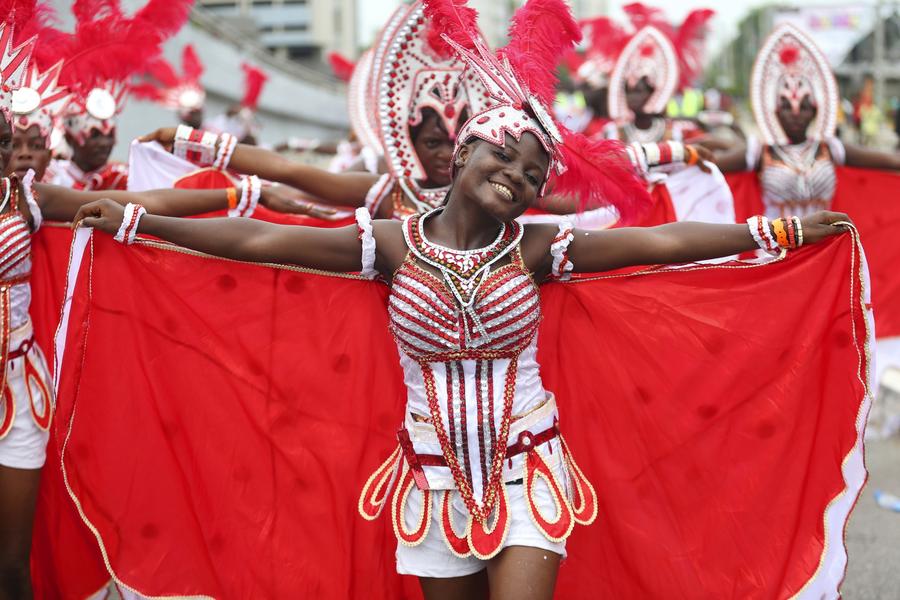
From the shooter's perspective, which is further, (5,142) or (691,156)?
(691,156)

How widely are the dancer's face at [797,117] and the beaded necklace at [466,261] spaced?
4605mm

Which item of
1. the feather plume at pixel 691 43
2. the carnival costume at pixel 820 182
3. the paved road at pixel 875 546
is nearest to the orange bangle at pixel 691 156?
the carnival costume at pixel 820 182

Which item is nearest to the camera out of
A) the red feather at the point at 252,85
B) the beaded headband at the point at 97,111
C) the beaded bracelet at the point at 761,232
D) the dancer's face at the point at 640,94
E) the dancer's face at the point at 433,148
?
the beaded bracelet at the point at 761,232

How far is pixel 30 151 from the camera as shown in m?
4.41

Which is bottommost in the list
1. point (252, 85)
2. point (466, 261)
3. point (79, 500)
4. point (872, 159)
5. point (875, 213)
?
point (252, 85)

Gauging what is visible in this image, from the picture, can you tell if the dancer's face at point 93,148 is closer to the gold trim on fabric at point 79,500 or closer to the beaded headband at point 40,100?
the beaded headband at point 40,100

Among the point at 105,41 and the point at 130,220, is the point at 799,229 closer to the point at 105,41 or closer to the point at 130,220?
the point at 130,220

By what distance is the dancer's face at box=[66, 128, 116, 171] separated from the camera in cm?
593

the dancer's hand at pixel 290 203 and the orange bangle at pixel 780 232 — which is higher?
the orange bangle at pixel 780 232

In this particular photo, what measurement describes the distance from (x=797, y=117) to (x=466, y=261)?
15.7 ft

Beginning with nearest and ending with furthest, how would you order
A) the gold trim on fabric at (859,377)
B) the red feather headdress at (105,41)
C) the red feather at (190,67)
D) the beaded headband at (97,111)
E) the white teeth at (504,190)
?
the white teeth at (504,190) → the gold trim on fabric at (859,377) → the red feather headdress at (105,41) → the beaded headband at (97,111) → the red feather at (190,67)

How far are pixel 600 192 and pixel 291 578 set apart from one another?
1.61 metres

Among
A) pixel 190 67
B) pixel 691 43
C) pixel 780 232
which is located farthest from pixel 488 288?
pixel 190 67

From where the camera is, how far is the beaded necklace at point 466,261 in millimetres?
3045
